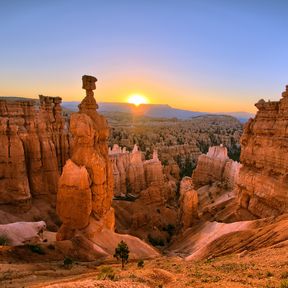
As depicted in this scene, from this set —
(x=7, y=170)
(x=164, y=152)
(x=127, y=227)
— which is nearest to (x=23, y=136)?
(x=7, y=170)

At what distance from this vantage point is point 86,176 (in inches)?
808

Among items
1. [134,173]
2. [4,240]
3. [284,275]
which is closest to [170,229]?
[134,173]

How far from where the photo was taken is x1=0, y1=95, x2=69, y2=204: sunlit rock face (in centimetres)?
2916

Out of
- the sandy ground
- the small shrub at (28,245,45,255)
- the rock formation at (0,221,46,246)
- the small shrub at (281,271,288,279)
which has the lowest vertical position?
the rock formation at (0,221,46,246)

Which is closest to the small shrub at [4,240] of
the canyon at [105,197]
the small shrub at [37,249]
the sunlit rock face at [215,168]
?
the canyon at [105,197]

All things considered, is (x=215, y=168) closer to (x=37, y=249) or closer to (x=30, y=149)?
(x=30, y=149)

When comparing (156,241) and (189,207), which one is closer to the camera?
(189,207)

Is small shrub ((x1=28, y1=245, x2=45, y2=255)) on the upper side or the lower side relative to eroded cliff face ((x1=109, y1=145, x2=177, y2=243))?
upper

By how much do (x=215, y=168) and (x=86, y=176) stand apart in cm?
3131

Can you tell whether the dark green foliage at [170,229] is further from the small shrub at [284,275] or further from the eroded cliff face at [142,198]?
the small shrub at [284,275]

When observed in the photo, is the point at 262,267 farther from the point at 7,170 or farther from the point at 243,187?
the point at 7,170

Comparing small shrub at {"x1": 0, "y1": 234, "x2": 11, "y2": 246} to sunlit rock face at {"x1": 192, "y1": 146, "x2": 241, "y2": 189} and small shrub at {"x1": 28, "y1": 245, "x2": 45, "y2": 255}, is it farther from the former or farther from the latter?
sunlit rock face at {"x1": 192, "y1": 146, "x2": 241, "y2": 189}

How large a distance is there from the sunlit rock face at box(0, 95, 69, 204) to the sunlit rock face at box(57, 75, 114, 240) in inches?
392

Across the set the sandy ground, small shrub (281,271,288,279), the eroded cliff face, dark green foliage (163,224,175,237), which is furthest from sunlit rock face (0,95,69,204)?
small shrub (281,271,288,279)
